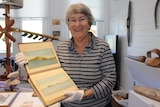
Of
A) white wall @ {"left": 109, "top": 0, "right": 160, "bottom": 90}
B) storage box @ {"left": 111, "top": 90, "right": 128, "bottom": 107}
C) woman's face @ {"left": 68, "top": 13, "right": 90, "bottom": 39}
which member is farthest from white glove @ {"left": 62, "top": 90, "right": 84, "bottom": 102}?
storage box @ {"left": 111, "top": 90, "right": 128, "bottom": 107}

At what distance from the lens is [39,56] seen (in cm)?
131

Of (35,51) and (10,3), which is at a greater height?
(10,3)

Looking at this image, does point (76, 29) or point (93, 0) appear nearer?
point (76, 29)

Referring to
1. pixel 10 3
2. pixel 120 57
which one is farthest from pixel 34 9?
pixel 10 3

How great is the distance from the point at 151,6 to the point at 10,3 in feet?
4.97

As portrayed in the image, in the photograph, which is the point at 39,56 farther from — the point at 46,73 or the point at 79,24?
the point at 79,24

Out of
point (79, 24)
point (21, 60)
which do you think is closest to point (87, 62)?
point (79, 24)

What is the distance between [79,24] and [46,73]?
0.38m

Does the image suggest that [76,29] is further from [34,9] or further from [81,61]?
[34,9]

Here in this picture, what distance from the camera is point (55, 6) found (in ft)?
16.0

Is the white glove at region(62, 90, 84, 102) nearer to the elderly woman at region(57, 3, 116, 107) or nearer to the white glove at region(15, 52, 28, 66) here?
the elderly woman at region(57, 3, 116, 107)

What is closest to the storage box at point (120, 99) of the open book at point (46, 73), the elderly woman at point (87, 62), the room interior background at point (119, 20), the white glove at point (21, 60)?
the room interior background at point (119, 20)

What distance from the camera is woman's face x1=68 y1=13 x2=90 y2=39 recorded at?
1.33 metres

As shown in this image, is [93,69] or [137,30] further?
[137,30]
